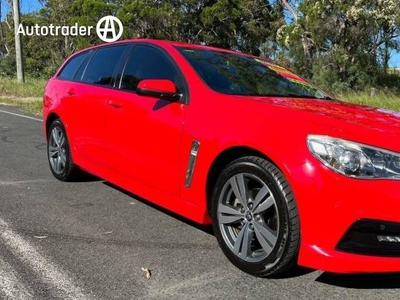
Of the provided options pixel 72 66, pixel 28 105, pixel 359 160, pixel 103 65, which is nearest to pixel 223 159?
pixel 359 160

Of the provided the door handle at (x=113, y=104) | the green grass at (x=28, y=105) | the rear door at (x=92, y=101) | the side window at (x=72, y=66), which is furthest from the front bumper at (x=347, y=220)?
the green grass at (x=28, y=105)

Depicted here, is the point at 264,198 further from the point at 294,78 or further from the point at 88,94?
the point at 88,94

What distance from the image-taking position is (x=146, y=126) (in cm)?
422

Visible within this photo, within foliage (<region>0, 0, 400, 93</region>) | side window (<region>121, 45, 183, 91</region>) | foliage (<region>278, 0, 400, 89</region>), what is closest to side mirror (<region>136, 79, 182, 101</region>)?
side window (<region>121, 45, 183, 91</region>)

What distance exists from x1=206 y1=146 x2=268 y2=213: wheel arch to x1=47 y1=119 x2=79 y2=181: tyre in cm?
251

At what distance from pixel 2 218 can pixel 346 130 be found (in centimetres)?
311

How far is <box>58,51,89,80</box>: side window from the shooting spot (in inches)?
235

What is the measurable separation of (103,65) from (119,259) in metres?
2.39

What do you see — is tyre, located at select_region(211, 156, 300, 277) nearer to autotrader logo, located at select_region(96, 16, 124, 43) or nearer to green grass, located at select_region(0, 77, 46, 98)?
green grass, located at select_region(0, 77, 46, 98)

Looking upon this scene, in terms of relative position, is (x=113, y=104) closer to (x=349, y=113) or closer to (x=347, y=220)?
(x=349, y=113)

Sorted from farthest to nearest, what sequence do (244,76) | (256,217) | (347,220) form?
(244,76), (256,217), (347,220)

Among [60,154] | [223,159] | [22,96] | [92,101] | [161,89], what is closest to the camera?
[223,159]

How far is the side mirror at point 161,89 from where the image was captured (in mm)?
3971

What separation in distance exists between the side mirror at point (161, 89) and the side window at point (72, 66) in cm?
214
